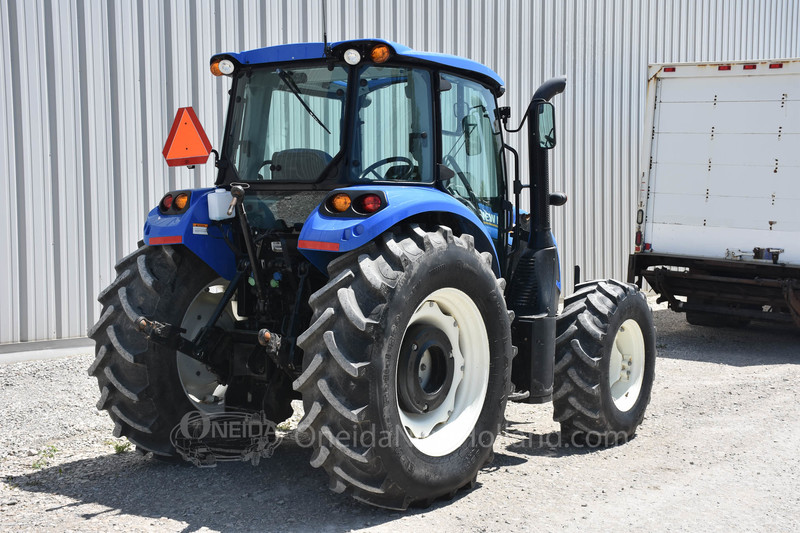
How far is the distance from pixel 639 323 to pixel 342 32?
5876 millimetres

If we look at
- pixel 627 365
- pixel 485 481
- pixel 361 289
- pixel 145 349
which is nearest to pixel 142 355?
pixel 145 349

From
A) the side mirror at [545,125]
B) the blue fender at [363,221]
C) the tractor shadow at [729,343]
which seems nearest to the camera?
the blue fender at [363,221]

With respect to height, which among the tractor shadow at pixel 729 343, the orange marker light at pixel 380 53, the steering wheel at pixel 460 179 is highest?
the orange marker light at pixel 380 53

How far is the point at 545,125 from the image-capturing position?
5.44 m

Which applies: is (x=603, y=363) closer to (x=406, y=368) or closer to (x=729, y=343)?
(x=406, y=368)

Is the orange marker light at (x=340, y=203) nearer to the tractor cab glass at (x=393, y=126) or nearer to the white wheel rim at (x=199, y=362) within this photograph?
the tractor cab glass at (x=393, y=126)

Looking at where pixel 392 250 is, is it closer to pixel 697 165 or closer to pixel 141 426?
pixel 141 426

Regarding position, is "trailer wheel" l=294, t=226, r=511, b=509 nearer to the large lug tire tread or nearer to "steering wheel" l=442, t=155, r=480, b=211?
"steering wheel" l=442, t=155, r=480, b=211

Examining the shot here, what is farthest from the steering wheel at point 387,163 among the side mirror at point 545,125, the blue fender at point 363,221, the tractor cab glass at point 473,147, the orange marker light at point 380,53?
the side mirror at point 545,125

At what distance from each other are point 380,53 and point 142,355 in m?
2.20

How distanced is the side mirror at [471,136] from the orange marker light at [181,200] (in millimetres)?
1768

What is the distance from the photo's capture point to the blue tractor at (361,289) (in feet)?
13.3

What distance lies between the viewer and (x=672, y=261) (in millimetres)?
10695

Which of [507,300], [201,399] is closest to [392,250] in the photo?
[507,300]
